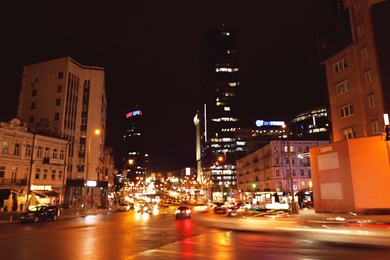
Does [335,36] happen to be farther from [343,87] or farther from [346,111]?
[346,111]

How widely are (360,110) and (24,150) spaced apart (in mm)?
48414

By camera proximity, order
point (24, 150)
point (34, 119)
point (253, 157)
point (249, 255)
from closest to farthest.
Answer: point (249, 255) < point (24, 150) < point (34, 119) < point (253, 157)

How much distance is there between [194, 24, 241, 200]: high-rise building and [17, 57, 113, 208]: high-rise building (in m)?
102

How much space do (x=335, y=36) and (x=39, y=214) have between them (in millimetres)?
41161

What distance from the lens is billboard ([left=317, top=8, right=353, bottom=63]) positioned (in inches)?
1454

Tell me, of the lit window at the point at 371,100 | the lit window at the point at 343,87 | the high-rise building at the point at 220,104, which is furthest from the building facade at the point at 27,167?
the high-rise building at the point at 220,104

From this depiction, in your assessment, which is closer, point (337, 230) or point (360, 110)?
point (337, 230)

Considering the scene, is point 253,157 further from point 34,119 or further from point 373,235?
point 373,235

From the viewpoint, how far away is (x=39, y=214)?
3275 centimetres

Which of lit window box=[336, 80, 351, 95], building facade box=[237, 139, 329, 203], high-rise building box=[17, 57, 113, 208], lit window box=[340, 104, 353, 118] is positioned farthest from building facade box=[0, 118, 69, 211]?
lit window box=[336, 80, 351, 95]

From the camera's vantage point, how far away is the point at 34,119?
65438 millimetres

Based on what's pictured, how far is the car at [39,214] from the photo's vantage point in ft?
103

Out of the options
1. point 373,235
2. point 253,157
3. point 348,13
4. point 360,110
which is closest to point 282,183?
point 253,157

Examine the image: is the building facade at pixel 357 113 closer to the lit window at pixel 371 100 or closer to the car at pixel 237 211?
the lit window at pixel 371 100
